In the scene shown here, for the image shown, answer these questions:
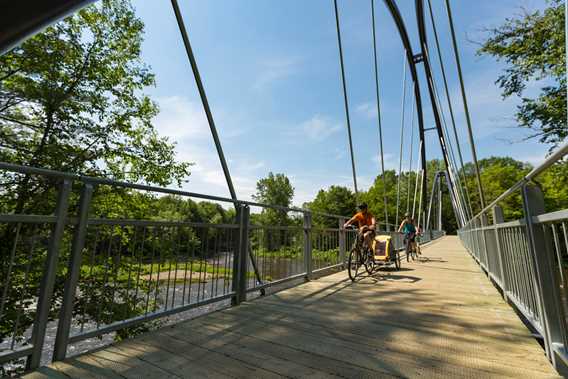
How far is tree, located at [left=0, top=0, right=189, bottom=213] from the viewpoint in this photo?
5.99m

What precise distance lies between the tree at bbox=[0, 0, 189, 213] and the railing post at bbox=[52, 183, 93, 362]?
3.56 meters

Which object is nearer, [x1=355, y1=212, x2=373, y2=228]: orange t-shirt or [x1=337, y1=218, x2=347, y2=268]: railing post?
[x1=355, y1=212, x2=373, y2=228]: orange t-shirt

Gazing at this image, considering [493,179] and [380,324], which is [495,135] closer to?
[380,324]

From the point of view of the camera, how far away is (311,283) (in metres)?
4.58

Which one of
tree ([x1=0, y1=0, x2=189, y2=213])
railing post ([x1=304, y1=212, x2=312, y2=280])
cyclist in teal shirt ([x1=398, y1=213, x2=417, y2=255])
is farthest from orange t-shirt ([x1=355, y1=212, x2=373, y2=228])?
tree ([x1=0, y1=0, x2=189, y2=213])

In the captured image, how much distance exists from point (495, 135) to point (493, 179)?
31.0 m

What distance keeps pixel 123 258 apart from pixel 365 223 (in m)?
4.19

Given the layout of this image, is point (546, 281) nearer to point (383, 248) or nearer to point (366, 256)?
point (366, 256)

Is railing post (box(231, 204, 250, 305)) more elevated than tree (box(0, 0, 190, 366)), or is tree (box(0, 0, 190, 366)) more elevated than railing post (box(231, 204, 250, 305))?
tree (box(0, 0, 190, 366))

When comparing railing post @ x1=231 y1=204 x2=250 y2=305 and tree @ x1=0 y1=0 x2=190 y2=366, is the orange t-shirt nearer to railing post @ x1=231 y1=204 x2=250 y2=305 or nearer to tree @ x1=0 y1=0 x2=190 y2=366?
railing post @ x1=231 y1=204 x2=250 y2=305

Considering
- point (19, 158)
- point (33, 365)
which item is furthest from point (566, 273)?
point (19, 158)

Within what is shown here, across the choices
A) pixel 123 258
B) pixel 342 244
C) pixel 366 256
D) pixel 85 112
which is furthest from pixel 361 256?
pixel 85 112

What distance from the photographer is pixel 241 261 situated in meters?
3.34

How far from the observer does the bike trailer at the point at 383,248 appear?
5.99 m
